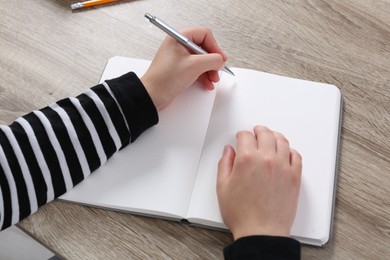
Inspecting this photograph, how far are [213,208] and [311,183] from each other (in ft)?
0.44

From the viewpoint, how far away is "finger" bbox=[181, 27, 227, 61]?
0.72 meters

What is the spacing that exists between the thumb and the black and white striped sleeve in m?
0.09

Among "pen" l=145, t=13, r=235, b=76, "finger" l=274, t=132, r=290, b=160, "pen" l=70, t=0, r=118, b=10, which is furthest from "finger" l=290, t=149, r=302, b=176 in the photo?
"pen" l=70, t=0, r=118, b=10

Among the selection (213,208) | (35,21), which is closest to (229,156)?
(213,208)

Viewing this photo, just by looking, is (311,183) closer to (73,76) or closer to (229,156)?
(229,156)

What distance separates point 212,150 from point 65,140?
20 cm

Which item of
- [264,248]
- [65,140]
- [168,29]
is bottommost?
[264,248]

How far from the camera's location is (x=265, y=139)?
646 mm

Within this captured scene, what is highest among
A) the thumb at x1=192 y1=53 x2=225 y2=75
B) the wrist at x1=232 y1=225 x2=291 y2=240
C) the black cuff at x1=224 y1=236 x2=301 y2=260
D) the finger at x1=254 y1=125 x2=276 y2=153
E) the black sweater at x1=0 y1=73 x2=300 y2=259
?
the thumb at x1=192 y1=53 x2=225 y2=75

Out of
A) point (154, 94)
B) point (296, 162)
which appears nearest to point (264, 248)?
point (296, 162)

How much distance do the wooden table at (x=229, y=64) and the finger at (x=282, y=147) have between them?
0.08m

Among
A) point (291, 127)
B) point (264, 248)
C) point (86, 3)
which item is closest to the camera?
point (264, 248)

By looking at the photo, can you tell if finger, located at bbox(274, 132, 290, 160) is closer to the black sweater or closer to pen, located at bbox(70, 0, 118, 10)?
the black sweater

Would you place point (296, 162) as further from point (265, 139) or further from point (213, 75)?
point (213, 75)
